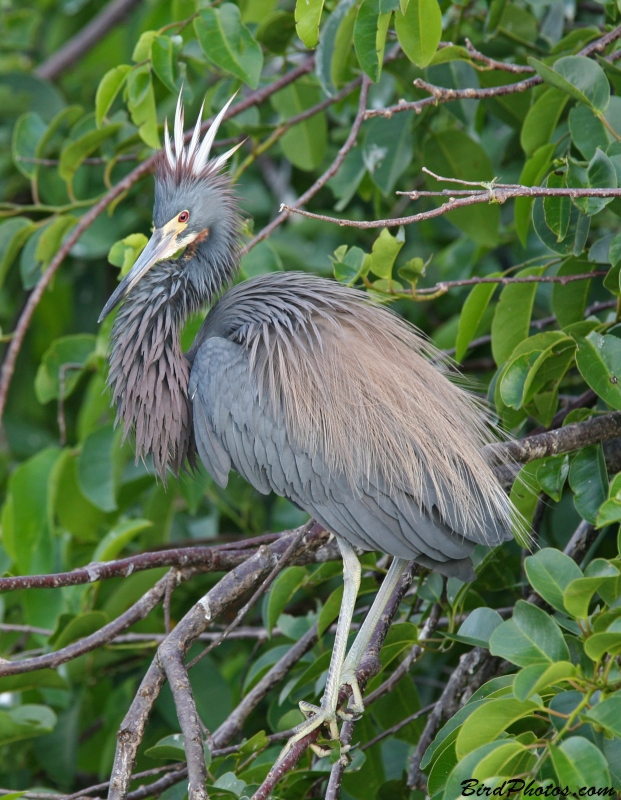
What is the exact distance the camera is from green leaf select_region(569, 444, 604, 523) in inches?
96.5

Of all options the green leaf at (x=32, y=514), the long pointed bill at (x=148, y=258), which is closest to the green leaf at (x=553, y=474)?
the long pointed bill at (x=148, y=258)

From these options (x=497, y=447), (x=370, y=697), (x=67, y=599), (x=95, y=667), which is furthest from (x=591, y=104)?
(x=95, y=667)

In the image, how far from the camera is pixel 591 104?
2568 millimetres

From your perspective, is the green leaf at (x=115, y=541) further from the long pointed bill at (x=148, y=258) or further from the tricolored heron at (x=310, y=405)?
the long pointed bill at (x=148, y=258)

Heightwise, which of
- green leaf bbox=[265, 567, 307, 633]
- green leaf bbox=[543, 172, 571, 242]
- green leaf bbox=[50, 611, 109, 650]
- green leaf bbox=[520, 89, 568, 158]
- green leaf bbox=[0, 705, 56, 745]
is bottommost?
green leaf bbox=[0, 705, 56, 745]

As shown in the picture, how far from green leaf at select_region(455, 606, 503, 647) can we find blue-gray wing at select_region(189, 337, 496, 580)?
263 millimetres

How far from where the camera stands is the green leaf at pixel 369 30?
251cm

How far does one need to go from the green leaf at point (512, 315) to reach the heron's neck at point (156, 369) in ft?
3.58

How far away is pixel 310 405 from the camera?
2771 mm

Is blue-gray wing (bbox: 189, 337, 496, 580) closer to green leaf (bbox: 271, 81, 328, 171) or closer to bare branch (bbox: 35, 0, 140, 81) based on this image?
green leaf (bbox: 271, 81, 328, 171)

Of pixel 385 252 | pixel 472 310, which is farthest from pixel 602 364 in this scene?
pixel 385 252

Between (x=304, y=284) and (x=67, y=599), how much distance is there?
150cm

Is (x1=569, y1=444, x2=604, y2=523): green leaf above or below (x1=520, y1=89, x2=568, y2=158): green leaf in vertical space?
below

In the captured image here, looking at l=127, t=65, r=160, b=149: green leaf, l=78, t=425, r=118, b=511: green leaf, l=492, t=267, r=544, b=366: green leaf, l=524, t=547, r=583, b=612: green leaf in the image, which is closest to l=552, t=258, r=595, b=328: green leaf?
l=492, t=267, r=544, b=366: green leaf
